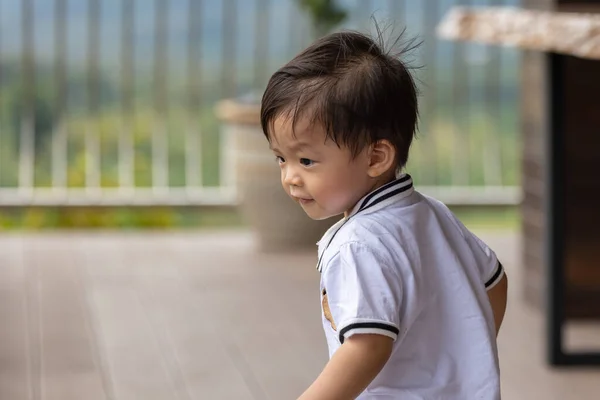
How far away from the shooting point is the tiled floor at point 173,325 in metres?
2.85

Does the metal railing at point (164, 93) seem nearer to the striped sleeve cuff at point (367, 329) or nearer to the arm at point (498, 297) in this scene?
the arm at point (498, 297)

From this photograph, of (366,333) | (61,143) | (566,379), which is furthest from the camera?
(61,143)

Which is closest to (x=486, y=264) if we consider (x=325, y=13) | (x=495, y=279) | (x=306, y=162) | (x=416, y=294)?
(x=495, y=279)

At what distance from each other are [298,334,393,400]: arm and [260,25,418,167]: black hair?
0.74 feet

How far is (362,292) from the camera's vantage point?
1298 millimetres

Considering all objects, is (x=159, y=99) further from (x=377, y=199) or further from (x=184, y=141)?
(x=377, y=199)

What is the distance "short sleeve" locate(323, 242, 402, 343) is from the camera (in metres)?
1.29

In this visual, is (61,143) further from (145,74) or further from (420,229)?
(420,229)

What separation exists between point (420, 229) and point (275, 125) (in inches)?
8.4

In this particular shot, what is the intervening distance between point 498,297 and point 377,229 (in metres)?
0.26

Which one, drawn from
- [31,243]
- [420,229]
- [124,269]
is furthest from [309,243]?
[420,229]

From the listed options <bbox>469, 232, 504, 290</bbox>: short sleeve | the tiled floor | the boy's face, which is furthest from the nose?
the tiled floor

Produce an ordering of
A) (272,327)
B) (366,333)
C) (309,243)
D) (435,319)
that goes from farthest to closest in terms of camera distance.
→ (309,243), (272,327), (435,319), (366,333)

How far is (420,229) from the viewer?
141 centimetres
